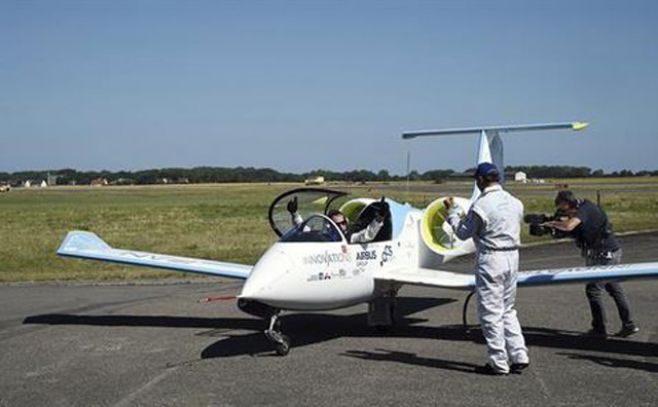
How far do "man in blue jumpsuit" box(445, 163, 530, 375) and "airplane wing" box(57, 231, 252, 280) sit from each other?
4.51 metres

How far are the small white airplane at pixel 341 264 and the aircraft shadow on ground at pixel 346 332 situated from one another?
63 cm

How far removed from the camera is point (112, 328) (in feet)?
40.4

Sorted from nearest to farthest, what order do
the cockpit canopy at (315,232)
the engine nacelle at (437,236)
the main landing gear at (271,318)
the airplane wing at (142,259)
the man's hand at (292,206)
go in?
the main landing gear at (271,318)
the cockpit canopy at (315,232)
the man's hand at (292,206)
the engine nacelle at (437,236)
the airplane wing at (142,259)

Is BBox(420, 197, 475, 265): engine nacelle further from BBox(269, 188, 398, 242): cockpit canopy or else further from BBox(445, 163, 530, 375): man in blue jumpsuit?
BBox(445, 163, 530, 375): man in blue jumpsuit

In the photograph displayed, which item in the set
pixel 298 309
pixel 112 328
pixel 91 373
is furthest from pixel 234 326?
pixel 91 373

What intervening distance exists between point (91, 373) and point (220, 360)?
1.52 meters

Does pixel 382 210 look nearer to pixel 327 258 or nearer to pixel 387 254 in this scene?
pixel 387 254

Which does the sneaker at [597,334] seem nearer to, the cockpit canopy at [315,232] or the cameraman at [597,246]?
the cameraman at [597,246]

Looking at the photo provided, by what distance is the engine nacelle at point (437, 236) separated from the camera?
1240cm

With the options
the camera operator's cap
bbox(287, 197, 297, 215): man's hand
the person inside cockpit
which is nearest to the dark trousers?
the camera operator's cap

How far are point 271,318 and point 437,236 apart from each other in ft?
12.7

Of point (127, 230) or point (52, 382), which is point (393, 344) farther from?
point (127, 230)

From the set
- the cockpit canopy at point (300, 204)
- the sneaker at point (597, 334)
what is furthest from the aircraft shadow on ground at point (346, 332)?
the cockpit canopy at point (300, 204)

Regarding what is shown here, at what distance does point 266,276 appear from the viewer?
31.6 feet
